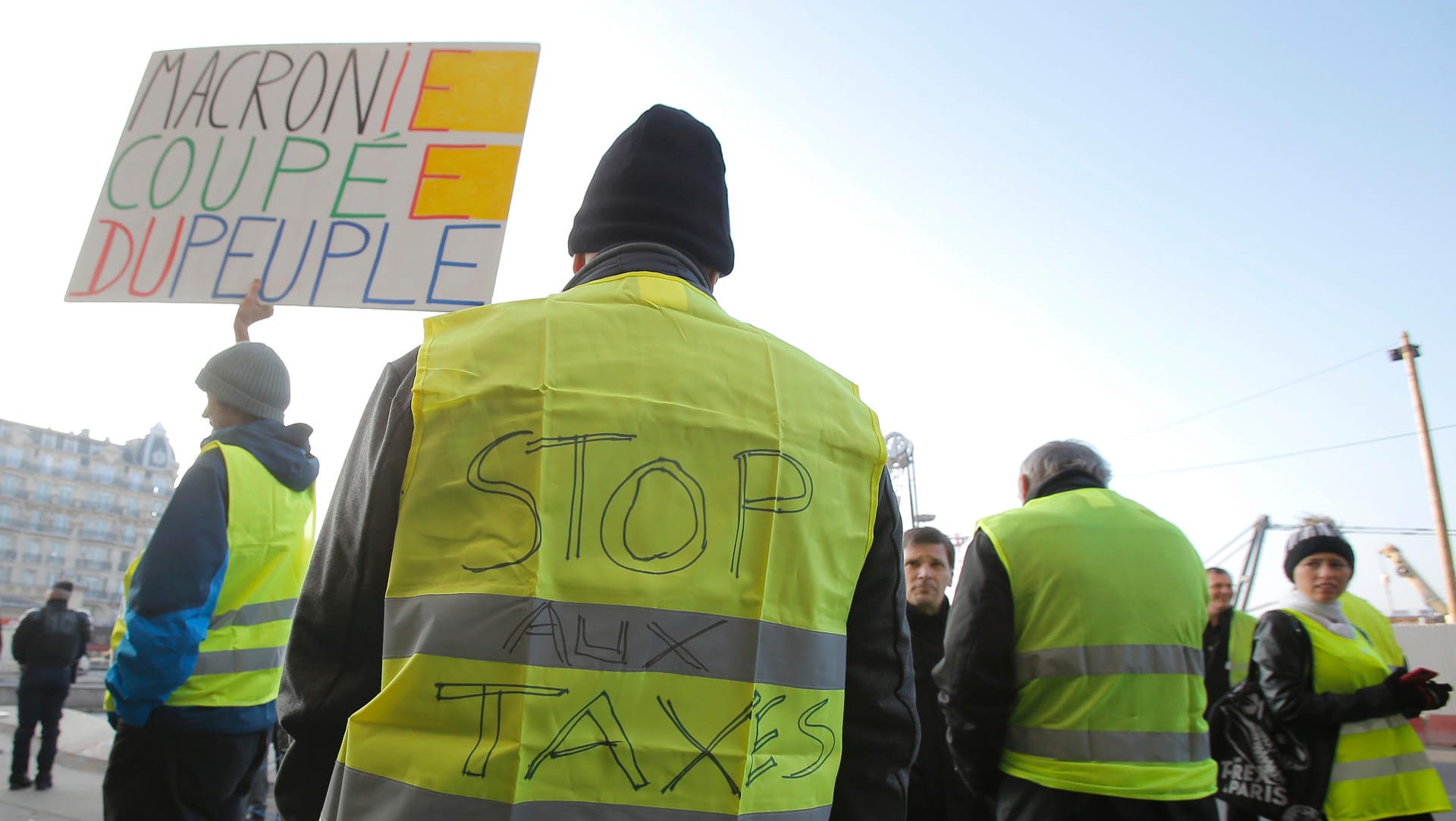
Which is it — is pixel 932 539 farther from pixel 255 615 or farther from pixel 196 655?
pixel 196 655

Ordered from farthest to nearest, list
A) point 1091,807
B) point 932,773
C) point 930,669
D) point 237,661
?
point 930,669, point 932,773, point 237,661, point 1091,807

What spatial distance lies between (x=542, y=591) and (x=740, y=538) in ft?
1.00

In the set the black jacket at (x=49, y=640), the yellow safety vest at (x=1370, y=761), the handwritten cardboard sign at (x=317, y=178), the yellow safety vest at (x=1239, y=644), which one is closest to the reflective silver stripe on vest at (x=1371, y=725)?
the yellow safety vest at (x=1370, y=761)

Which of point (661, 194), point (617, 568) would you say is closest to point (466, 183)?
point (661, 194)

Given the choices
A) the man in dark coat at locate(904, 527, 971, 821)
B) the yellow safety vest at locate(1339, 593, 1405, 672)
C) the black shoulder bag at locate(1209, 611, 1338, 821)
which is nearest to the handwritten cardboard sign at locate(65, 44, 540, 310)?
the man in dark coat at locate(904, 527, 971, 821)

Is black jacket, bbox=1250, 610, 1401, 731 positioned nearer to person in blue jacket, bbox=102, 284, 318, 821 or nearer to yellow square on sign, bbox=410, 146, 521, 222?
yellow square on sign, bbox=410, 146, 521, 222

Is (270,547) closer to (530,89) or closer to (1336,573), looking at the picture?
(530,89)

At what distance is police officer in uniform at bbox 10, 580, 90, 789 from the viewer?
7.96m

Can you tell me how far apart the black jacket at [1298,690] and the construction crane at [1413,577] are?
39213 millimetres

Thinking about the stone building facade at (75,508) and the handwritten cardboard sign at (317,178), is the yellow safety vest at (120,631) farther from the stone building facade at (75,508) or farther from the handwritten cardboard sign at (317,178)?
the stone building facade at (75,508)

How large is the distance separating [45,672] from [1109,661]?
9.64 meters

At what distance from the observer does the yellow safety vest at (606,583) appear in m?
1.19

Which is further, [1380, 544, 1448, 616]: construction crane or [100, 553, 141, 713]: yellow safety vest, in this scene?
[1380, 544, 1448, 616]: construction crane

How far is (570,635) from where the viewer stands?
1223 millimetres
